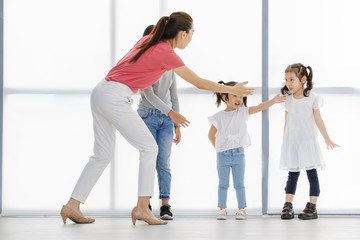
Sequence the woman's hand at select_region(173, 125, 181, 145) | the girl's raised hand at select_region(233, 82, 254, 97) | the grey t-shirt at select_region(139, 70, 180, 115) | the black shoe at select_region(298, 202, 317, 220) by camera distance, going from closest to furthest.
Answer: the girl's raised hand at select_region(233, 82, 254, 97) → the grey t-shirt at select_region(139, 70, 180, 115) → the black shoe at select_region(298, 202, 317, 220) → the woman's hand at select_region(173, 125, 181, 145)

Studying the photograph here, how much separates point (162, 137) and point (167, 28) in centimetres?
74

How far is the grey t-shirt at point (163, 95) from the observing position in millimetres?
3182

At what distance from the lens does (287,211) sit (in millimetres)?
3328

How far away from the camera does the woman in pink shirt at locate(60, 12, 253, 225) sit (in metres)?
2.75

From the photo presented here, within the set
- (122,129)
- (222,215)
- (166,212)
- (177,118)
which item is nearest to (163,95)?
(177,118)

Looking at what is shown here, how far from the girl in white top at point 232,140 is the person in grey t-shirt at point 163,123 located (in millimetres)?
299

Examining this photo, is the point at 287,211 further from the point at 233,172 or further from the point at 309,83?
the point at 309,83

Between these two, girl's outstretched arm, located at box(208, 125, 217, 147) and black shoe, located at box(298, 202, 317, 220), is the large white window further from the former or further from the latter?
girl's outstretched arm, located at box(208, 125, 217, 147)

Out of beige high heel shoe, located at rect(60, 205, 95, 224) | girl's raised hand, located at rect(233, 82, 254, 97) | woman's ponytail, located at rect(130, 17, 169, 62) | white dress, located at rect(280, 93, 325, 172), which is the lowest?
beige high heel shoe, located at rect(60, 205, 95, 224)

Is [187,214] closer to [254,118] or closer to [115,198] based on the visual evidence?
[115,198]

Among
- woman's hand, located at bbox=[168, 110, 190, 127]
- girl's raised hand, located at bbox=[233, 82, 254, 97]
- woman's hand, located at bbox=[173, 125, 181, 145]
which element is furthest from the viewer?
woman's hand, located at bbox=[173, 125, 181, 145]

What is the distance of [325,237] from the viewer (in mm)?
2338

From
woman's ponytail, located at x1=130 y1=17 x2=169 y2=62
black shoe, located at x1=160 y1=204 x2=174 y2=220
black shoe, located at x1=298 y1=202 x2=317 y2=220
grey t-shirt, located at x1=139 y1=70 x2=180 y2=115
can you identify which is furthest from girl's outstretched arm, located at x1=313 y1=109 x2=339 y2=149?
woman's ponytail, located at x1=130 y1=17 x2=169 y2=62

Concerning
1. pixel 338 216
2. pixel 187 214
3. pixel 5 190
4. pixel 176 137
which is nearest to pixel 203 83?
pixel 176 137
